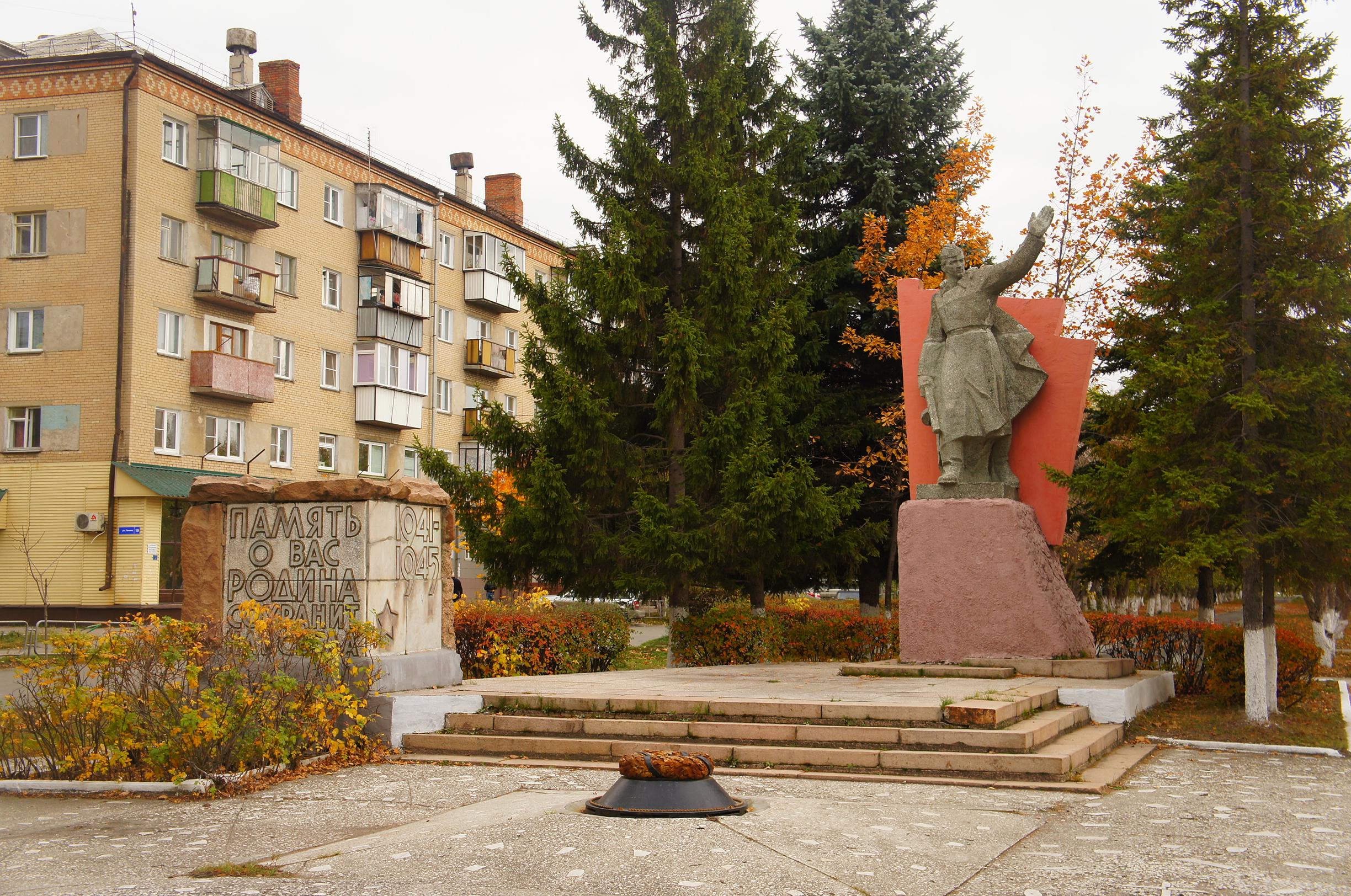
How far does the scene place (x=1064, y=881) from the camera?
5.70 meters

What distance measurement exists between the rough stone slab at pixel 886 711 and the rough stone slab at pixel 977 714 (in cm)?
10

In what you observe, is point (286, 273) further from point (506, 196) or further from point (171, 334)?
point (506, 196)

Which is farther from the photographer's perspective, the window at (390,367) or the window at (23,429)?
the window at (390,367)

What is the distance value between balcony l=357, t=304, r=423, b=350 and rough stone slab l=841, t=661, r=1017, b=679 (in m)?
27.2

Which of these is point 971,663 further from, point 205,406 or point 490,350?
point 490,350

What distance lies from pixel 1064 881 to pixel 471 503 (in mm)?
12691

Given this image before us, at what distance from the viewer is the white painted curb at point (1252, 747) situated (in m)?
10.3

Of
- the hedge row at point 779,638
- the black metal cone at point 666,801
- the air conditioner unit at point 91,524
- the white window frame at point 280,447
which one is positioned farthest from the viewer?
the white window frame at point 280,447

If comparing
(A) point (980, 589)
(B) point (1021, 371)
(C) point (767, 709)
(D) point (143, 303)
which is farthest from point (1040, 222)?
(D) point (143, 303)

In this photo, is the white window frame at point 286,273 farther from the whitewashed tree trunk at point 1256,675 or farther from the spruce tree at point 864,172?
the whitewashed tree trunk at point 1256,675

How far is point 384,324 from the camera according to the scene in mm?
37375

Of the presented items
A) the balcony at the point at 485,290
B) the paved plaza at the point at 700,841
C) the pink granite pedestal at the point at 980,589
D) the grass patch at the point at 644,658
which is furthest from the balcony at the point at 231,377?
the paved plaza at the point at 700,841

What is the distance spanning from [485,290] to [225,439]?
13.5 meters

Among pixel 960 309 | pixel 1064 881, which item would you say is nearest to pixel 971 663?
pixel 960 309
